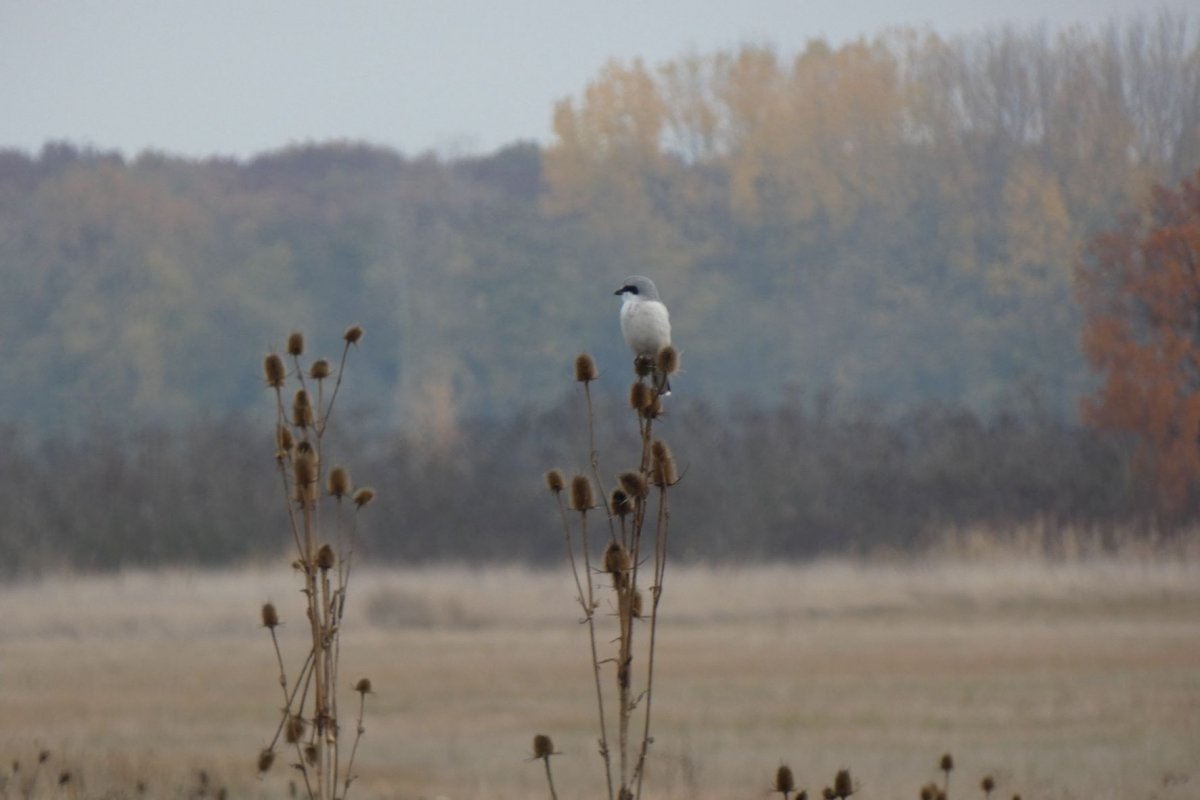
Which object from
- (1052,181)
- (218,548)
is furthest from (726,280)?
(218,548)

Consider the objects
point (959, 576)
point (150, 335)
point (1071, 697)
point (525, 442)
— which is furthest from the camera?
point (150, 335)

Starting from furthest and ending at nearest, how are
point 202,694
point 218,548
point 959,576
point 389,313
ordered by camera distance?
point 389,313 < point 218,548 < point 959,576 < point 202,694

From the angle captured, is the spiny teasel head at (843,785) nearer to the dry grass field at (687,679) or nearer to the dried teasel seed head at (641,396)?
the dried teasel seed head at (641,396)

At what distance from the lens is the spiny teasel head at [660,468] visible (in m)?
4.17

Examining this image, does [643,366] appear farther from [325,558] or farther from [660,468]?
[325,558]

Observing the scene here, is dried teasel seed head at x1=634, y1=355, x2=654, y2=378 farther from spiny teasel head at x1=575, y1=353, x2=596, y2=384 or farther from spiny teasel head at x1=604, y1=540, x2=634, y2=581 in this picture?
spiny teasel head at x1=604, y1=540, x2=634, y2=581

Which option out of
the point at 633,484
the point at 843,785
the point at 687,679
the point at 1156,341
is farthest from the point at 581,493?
the point at 1156,341

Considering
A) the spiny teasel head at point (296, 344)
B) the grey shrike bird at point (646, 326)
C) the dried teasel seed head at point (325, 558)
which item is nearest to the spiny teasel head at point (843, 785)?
the dried teasel seed head at point (325, 558)

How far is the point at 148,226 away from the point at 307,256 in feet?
14.7

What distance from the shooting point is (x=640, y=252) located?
53312 mm

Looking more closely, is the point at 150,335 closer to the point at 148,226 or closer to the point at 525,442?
the point at 148,226

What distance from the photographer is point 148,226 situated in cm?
5619

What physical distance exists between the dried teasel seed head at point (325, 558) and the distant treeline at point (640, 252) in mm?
41667

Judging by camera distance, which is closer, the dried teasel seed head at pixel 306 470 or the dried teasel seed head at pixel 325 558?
the dried teasel seed head at pixel 306 470
